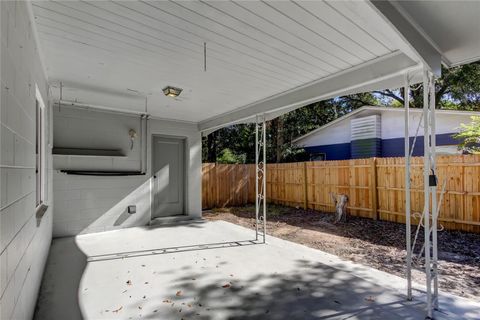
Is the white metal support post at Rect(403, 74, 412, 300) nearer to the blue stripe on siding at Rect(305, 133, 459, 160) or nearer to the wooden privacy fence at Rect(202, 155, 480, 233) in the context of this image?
the wooden privacy fence at Rect(202, 155, 480, 233)

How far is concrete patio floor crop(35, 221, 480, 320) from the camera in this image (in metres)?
2.46

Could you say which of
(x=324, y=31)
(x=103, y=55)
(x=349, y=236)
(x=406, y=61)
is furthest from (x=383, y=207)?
(x=103, y=55)

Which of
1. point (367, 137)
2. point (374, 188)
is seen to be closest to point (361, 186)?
point (374, 188)

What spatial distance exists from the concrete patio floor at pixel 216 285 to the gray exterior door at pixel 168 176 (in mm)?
1765

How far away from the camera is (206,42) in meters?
2.52

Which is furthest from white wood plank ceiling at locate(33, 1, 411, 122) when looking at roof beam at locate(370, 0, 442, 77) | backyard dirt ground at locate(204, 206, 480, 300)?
backyard dirt ground at locate(204, 206, 480, 300)

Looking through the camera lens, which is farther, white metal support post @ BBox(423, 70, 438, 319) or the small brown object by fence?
the small brown object by fence

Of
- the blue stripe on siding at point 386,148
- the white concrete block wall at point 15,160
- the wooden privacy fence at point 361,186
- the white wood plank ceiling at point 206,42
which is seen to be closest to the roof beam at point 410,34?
the white wood plank ceiling at point 206,42

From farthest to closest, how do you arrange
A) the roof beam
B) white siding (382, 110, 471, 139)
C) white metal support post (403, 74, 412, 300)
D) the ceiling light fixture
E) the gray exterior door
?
white siding (382, 110, 471, 139)
the gray exterior door
the ceiling light fixture
white metal support post (403, 74, 412, 300)
the roof beam

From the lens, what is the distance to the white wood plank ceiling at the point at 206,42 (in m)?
2.01

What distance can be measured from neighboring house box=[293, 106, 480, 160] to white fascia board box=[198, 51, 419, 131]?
19.2 ft

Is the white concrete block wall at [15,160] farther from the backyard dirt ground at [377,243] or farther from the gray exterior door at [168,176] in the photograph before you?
the gray exterior door at [168,176]

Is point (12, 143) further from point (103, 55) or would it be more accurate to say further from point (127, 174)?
point (127, 174)

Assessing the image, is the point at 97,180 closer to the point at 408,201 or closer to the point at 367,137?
the point at 408,201
